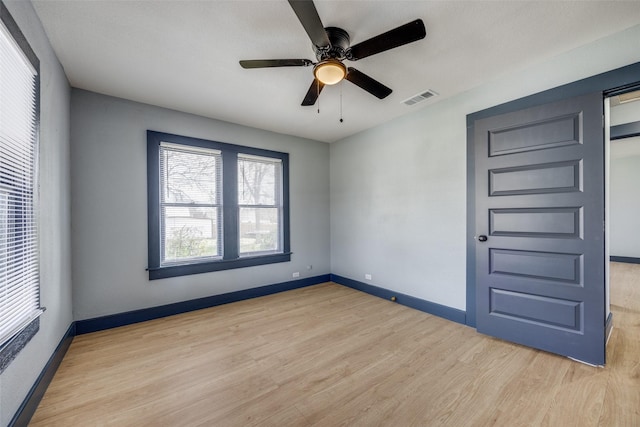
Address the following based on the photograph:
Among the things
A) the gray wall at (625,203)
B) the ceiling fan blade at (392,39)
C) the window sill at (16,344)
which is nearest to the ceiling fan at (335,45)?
the ceiling fan blade at (392,39)

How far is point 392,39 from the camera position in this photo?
5.61 feet

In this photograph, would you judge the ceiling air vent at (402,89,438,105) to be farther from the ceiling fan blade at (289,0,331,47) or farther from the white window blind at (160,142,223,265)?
the white window blind at (160,142,223,265)

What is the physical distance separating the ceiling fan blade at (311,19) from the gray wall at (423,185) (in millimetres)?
2160

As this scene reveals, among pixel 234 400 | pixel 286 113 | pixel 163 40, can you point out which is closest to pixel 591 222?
pixel 234 400

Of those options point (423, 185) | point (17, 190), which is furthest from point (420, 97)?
point (17, 190)

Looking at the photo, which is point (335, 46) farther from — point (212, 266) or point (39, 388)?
point (39, 388)

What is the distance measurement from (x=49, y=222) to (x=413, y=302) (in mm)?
4013

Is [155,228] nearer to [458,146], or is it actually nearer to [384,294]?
[384,294]

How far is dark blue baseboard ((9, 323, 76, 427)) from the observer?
153cm

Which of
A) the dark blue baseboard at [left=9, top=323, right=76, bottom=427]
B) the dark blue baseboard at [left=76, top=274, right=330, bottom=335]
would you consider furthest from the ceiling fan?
the dark blue baseboard at [left=76, top=274, right=330, bottom=335]

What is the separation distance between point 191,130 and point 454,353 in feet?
13.6

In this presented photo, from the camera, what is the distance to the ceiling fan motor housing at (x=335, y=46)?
1929 mm

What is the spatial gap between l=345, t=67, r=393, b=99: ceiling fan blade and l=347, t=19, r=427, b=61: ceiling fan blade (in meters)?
0.21

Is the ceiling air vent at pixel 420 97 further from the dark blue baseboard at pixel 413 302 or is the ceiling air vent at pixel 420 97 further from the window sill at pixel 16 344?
the window sill at pixel 16 344
